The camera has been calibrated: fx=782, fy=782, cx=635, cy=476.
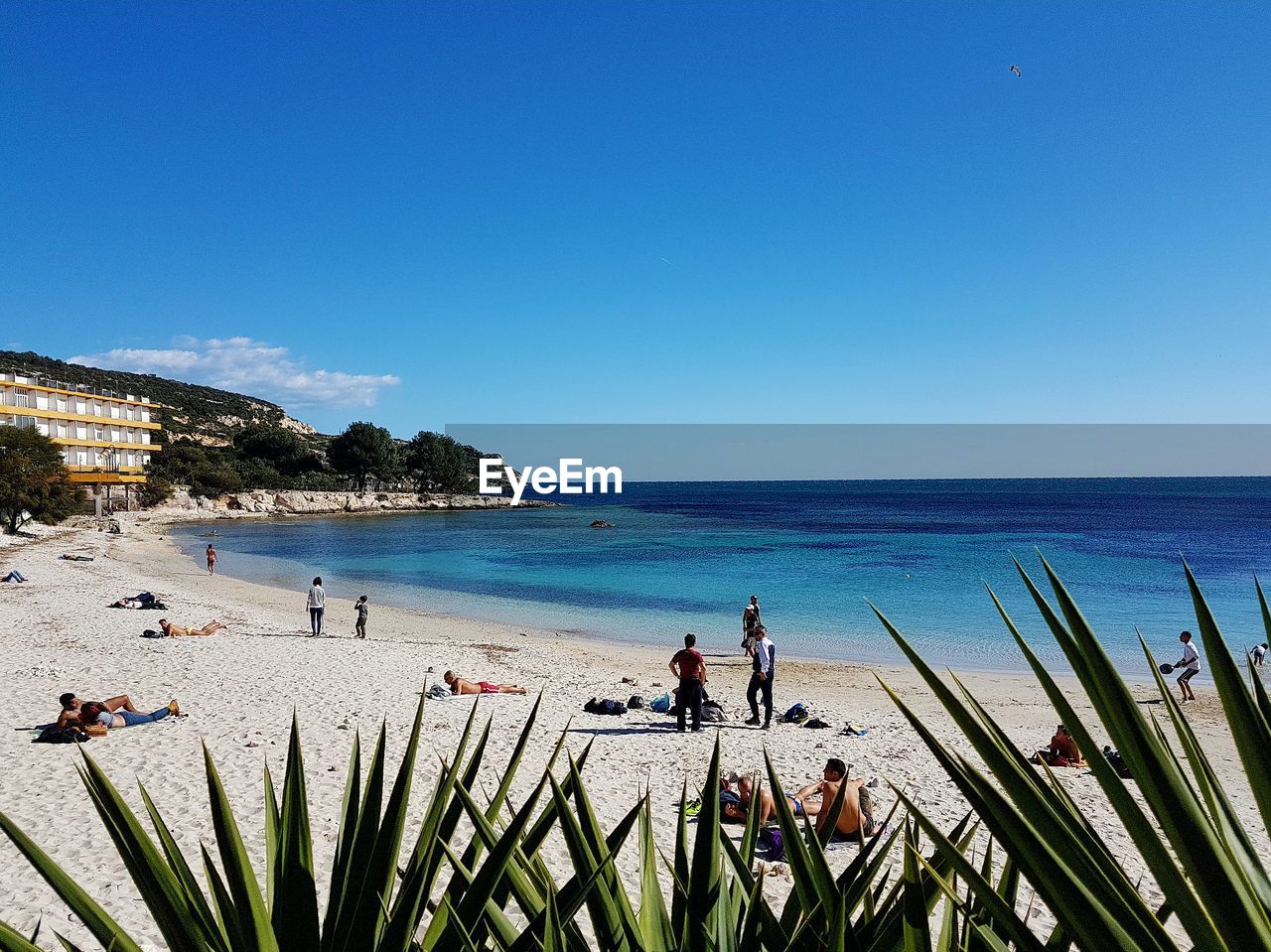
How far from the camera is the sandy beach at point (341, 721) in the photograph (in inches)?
250

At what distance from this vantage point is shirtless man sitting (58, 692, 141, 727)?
331 inches

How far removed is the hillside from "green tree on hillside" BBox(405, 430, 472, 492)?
18253 millimetres

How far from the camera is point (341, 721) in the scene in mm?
9812

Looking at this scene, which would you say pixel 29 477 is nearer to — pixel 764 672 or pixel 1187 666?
pixel 764 672

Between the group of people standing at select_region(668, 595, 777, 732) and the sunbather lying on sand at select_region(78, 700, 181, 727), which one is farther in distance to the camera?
the group of people standing at select_region(668, 595, 777, 732)

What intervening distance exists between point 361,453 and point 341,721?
84196 millimetres

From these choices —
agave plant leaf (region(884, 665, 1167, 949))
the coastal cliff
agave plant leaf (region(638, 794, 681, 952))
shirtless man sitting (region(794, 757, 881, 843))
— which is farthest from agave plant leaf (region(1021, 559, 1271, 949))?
the coastal cliff

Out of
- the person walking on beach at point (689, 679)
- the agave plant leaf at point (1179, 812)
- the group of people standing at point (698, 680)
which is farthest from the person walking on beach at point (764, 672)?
the agave plant leaf at point (1179, 812)

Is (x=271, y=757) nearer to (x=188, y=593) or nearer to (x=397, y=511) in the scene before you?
(x=188, y=593)

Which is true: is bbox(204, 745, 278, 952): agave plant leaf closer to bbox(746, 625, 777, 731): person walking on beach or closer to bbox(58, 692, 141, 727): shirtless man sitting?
bbox(58, 692, 141, 727): shirtless man sitting

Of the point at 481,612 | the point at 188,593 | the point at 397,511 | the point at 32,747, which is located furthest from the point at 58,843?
the point at 397,511

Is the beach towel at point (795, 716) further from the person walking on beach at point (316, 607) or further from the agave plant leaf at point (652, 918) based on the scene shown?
the person walking on beach at point (316, 607)

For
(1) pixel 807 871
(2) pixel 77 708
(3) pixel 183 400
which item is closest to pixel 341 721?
(2) pixel 77 708

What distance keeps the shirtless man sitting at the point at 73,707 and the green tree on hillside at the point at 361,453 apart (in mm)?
83311
